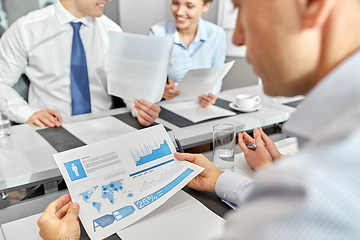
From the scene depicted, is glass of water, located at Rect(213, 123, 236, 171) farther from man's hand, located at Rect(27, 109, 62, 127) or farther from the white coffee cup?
man's hand, located at Rect(27, 109, 62, 127)

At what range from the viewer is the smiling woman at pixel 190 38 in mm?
2162

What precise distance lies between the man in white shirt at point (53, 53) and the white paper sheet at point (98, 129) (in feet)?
0.69

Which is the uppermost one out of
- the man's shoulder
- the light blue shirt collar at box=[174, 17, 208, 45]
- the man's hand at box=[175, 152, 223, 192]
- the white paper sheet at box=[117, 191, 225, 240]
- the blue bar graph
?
the man's shoulder

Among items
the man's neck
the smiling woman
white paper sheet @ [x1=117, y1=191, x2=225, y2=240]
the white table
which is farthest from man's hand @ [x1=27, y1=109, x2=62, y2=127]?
the smiling woman

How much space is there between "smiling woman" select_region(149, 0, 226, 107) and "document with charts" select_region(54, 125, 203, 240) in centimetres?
133

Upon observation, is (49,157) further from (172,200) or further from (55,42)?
(55,42)

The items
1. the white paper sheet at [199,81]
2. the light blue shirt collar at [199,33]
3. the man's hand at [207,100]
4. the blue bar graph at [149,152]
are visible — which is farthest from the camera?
the light blue shirt collar at [199,33]

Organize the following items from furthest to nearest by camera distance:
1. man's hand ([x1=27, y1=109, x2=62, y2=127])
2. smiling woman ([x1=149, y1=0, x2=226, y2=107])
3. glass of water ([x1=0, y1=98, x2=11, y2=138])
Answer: smiling woman ([x1=149, y1=0, x2=226, y2=107]), man's hand ([x1=27, y1=109, x2=62, y2=127]), glass of water ([x1=0, y1=98, x2=11, y2=138])

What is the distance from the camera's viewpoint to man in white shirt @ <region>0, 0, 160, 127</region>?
5.49ft

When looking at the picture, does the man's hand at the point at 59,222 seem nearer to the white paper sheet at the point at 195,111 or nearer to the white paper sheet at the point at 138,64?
the white paper sheet at the point at 138,64

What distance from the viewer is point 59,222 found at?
660mm

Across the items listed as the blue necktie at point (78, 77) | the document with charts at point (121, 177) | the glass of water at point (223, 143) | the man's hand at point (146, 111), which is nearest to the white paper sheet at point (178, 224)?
the document with charts at point (121, 177)

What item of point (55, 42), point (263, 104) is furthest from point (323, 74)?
point (55, 42)

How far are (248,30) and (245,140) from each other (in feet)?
2.42
